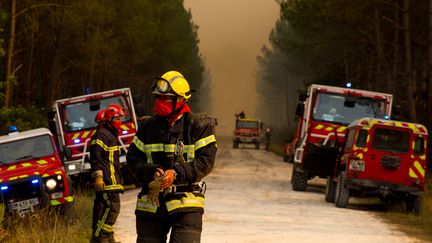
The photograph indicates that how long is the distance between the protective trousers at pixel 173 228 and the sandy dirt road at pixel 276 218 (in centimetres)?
520

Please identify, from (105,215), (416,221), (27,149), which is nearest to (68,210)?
(27,149)

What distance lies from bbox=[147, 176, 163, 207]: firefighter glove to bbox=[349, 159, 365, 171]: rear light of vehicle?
1127 cm

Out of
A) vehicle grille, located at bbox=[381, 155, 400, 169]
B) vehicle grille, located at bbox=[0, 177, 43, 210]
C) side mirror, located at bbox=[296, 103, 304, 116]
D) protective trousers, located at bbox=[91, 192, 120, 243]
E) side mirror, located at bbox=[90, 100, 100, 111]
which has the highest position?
side mirror, located at bbox=[296, 103, 304, 116]

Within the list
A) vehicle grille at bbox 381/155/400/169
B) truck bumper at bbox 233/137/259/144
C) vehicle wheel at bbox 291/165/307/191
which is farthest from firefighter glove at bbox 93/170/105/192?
truck bumper at bbox 233/137/259/144

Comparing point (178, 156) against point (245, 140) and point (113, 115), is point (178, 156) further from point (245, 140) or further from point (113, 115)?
point (245, 140)

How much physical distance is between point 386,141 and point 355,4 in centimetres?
1625

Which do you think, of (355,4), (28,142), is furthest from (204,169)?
(355,4)

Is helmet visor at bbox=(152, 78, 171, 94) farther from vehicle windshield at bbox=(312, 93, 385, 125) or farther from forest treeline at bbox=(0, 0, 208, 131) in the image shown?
forest treeline at bbox=(0, 0, 208, 131)

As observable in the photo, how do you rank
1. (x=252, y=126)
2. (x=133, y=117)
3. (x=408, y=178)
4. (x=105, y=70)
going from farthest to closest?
(x=252, y=126), (x=105, y=70), (x=133, y=117), (x=408, y=178)

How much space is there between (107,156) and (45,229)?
5.40 feet

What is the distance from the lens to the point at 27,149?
1541 cm

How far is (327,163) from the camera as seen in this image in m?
19.6

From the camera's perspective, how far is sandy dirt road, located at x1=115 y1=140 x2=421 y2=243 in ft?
40.8

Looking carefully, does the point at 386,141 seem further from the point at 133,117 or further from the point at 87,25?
the point at 87,25
